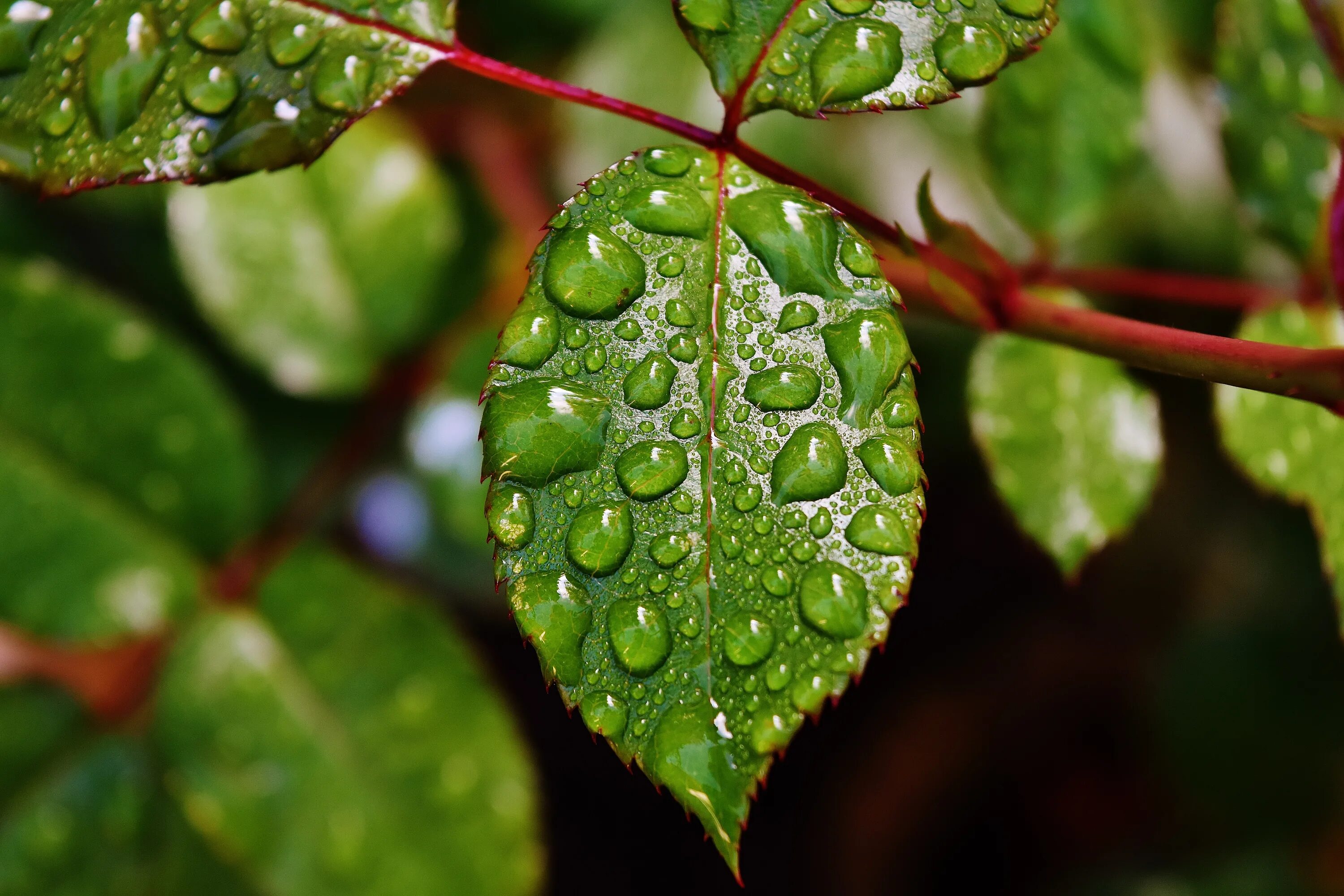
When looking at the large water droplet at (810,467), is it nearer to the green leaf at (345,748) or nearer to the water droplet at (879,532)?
the water droplet at (879,532)

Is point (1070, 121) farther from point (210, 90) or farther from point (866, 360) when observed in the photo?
point (210, 90)

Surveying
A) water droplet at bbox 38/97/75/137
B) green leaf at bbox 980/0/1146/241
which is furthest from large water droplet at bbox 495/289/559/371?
green leaf at bbox 980/0/1146/241

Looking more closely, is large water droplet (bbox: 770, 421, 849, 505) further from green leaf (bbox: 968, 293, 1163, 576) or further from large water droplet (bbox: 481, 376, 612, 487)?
green leaf (bbox: 968, 293, 1163, 576)

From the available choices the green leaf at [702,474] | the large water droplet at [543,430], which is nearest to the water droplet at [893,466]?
the green leaf at [702,474]

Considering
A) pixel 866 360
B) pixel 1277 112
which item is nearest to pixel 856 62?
pixel 866 360

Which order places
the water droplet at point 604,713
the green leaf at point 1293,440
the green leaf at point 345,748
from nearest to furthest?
the water droplet at point 604,713 < the green leaf at point 1293,440 < the green leaf at point 345,748
